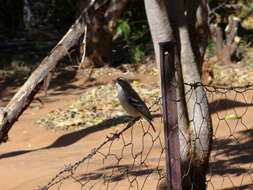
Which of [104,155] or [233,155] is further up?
[104,155]

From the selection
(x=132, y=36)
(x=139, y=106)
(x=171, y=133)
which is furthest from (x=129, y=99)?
(x=132, y=36)

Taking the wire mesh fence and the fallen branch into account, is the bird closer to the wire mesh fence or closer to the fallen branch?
the wire mesh fence

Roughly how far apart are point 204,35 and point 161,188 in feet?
19.7

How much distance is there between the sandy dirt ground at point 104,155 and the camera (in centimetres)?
574

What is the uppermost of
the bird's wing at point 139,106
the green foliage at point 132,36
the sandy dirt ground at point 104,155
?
the green foliage at point 132,36

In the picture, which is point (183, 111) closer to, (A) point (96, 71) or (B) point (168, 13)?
(B) point (168, 13)

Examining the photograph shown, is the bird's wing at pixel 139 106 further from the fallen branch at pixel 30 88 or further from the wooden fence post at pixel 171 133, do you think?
the fallen branch at pixel 30 88

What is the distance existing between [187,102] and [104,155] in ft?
3.29

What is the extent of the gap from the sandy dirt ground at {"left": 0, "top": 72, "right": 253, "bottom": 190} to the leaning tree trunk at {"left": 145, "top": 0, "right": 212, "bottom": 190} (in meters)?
0.21

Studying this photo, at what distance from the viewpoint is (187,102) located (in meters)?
4.58

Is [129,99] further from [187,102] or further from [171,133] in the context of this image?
[171,133]

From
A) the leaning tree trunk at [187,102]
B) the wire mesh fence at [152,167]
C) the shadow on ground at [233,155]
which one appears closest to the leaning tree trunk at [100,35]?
the wire mesh fence at [152,167]

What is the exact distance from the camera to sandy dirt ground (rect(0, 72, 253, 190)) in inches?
226

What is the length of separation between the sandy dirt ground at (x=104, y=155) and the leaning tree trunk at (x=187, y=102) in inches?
8.2
